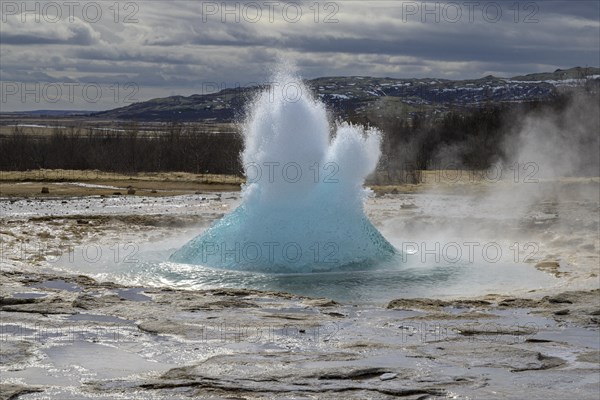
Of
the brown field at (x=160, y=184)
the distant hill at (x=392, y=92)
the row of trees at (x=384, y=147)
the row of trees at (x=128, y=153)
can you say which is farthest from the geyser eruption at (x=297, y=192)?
the distant hill at (x=392, y=92)

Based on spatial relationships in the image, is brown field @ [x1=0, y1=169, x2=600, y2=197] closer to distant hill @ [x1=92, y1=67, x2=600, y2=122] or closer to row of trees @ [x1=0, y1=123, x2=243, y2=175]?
row of trees @ [x1=0, y1=123, x2=243, y2=175]

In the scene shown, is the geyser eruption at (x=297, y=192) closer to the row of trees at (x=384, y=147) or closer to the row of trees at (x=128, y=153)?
the row of trees at (x=384, y=147)

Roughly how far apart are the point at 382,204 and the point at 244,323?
50.0 feet

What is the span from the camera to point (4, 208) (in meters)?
22.9

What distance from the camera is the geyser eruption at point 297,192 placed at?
44.2 ft

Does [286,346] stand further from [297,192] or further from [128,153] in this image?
[128,153]

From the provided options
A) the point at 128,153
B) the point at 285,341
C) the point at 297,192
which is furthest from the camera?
the point at 128,153

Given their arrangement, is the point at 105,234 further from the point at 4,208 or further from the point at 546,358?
the point at 546,358

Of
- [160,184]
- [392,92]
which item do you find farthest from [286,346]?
[392,92]

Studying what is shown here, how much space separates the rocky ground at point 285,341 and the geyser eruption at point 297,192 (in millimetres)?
2267

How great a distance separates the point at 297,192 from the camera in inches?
549

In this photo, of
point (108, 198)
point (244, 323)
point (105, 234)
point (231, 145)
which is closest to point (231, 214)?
point (105, 234)

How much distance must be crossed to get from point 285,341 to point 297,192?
564 centimetres

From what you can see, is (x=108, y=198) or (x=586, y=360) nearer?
(x=586, y=360)
